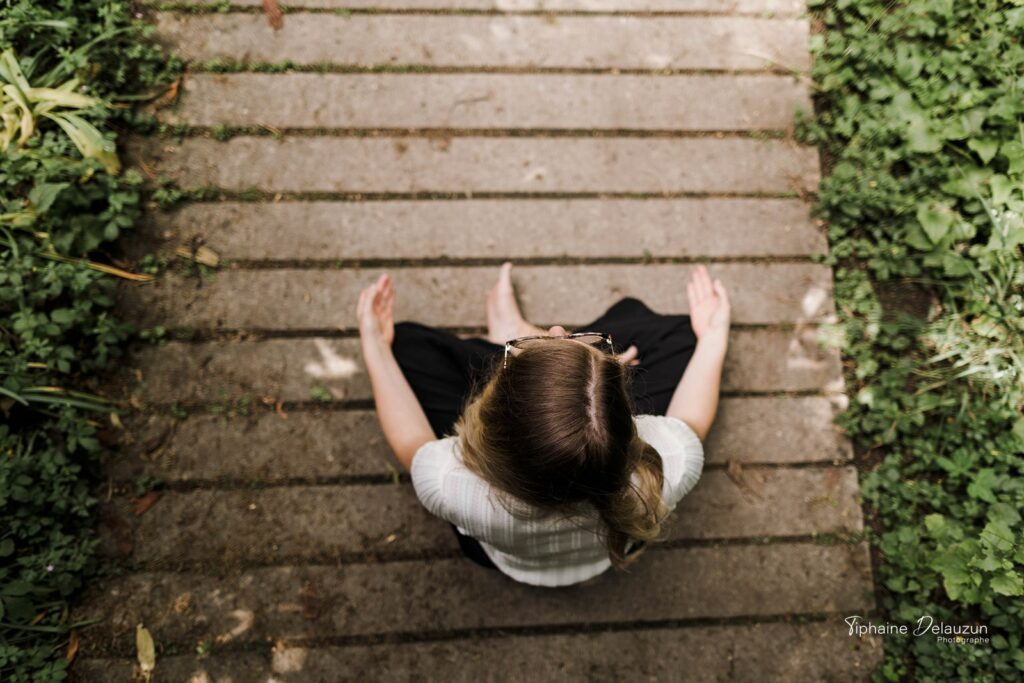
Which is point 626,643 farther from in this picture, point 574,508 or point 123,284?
point 123,284

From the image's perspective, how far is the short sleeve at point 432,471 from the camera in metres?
2.04

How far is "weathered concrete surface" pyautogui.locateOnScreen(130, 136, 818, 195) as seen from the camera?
107 inches

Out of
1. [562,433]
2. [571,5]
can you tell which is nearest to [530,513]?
[562,433]

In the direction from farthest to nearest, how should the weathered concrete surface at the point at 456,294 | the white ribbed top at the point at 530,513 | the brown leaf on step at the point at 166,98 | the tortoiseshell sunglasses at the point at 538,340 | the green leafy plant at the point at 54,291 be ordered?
the brown leaf on step at the point at 166,98, the weathered concrete surface at the point at 456,294, the green leafy plant at the point at 54,291, the white ribbed top at the point at 530,513, the tortoiseshell sunglasses at the point at 538,340

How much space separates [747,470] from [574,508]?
47.9 inches

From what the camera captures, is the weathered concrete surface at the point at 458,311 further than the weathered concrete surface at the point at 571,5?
No

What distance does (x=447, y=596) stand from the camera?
248 cm

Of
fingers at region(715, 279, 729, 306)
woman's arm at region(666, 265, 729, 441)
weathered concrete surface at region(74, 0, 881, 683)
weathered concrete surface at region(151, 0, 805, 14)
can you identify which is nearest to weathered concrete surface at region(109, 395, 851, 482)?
weathered concrete surface at region(74, 0, 881, 683)

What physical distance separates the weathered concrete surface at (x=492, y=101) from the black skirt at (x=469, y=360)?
0.97 m

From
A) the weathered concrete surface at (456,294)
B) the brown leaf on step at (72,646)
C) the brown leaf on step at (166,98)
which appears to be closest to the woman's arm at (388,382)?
the weathered concrete surface at (456,294)

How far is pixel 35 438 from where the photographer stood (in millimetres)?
2398

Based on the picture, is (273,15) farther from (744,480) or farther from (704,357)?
Result: (744,480)

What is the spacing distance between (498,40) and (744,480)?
221cm

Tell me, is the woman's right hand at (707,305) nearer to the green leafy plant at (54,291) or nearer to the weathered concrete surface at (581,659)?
the weathered concrete surface at (581,659)
